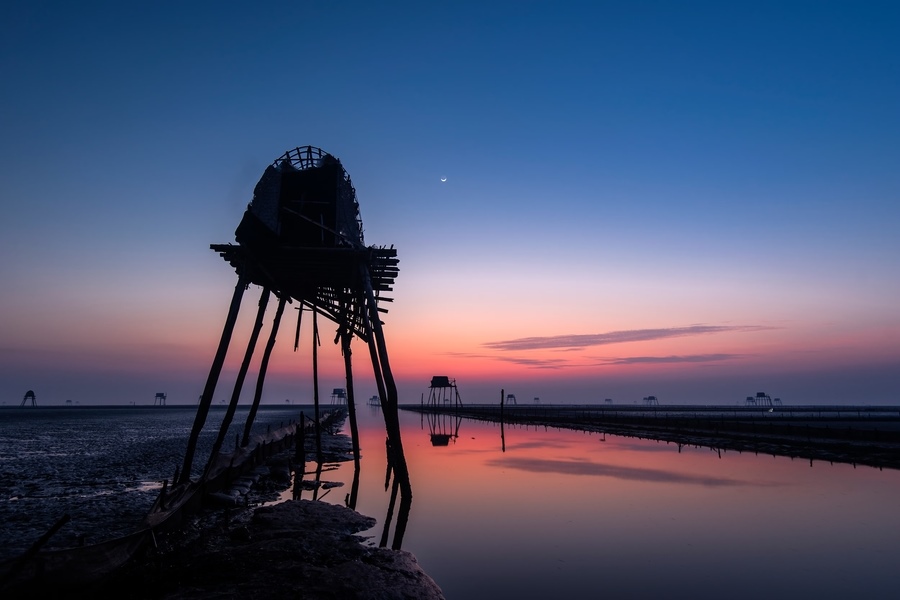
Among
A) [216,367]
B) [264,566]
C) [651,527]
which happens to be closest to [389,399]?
[216,367]

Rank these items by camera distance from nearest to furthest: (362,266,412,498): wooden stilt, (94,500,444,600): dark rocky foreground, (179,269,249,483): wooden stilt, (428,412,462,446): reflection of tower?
1. (94,500,444,600): dark rocky foreground
2. (179,269,249,483): wooden stilt
3. (362,266,412,498): wooden stilt
4. (428,412,462,446): reflection of tower

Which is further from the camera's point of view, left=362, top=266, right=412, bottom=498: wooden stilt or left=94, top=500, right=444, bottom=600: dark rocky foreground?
left=362, top=266, right=412, bottom=498: wooden stilt

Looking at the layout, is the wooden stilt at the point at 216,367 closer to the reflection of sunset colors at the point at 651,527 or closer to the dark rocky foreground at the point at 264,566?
the dark rocky foreground at the point at 264,566

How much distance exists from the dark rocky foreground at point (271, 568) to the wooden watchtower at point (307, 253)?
472 cm

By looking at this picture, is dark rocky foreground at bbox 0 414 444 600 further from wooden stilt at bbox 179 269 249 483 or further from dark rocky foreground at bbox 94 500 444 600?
wooden stilt at bbox 179 269 249 483

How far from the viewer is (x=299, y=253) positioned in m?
17.2

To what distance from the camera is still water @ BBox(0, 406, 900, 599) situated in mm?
10047

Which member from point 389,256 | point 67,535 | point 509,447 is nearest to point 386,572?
point 67,535

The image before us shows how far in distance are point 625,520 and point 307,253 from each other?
13.7 metres

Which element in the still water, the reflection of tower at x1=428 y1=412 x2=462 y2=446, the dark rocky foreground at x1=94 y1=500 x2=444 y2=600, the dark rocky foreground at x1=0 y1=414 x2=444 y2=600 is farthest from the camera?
the reflection of tower at x1=428 y1=412 x2=462 y2=446

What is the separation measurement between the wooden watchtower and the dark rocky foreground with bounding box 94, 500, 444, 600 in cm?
472

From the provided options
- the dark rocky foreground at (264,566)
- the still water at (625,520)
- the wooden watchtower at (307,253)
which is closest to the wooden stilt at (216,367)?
the wooden watchtower at (307,253)

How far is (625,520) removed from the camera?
49.6 ft

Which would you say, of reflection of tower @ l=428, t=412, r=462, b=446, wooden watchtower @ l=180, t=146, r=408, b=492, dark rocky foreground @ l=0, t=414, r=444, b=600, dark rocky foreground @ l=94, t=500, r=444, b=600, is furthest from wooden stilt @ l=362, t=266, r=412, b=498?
reflection of tower @ l=428, t=412, r=462, b=446
